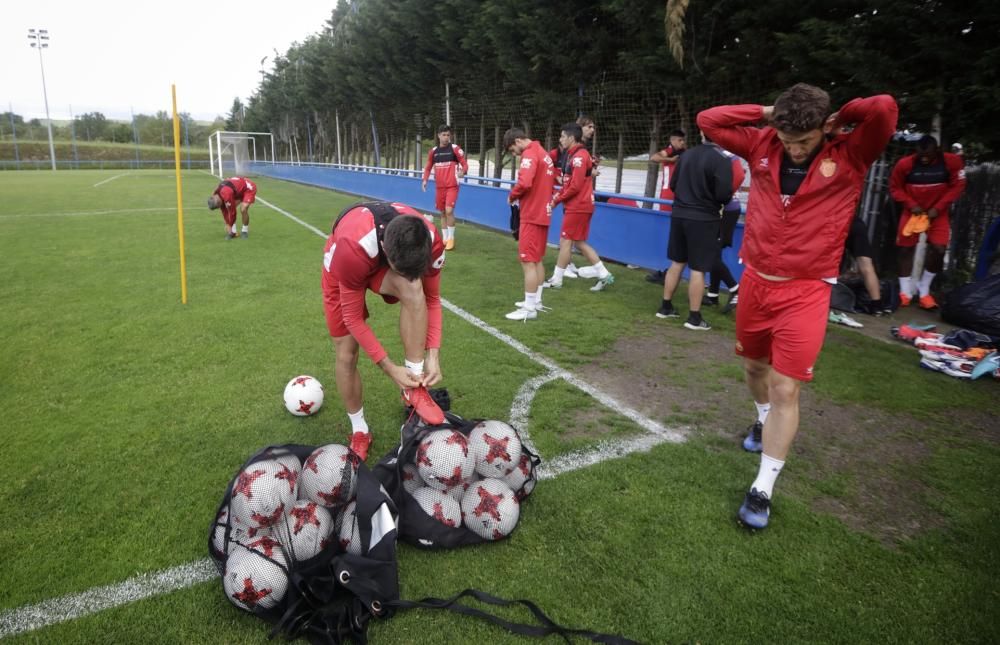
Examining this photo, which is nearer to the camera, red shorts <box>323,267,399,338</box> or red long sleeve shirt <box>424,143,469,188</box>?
red shorts <box>323,267,399,338</box>

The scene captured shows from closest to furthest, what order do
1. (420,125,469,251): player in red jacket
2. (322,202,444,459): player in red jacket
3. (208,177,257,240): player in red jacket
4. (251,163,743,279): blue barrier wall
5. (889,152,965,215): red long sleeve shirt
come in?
(322,202,444,459): player in red jacket
(889,152,965,215): red long sleeve shirt
(251,163,743,279): blue barrier wall
(420,125,469,251): player in red jacket
(208,177,257,240): player in red jacket

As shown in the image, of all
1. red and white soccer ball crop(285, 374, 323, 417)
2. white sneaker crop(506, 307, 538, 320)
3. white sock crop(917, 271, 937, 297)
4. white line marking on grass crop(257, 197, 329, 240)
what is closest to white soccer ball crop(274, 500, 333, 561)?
red and white soccer ball crop(285, 374, 323, 417)

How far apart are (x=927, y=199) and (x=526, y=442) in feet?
22.0

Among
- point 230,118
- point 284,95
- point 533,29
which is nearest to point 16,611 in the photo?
point 533,29

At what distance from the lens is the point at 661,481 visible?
3449 mm

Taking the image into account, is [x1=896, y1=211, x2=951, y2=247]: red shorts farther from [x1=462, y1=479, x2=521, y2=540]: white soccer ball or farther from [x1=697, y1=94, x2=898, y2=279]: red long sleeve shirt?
[x1=462, y1=479, x2=521, y2=540]: white soccer ball

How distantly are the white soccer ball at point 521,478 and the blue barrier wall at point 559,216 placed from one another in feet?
20.0

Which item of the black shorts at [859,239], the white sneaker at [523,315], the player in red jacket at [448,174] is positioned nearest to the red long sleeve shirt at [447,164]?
the player in red jacket at [448,174]

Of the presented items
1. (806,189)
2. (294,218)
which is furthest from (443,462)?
→ (294,218)

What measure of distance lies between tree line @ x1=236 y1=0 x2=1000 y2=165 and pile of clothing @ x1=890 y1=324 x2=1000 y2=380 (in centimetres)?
268

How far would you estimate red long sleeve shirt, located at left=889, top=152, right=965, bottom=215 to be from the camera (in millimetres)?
7145

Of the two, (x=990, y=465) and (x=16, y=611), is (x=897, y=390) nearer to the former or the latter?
(x=990, y=465)

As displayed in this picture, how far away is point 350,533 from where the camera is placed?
2.63 m

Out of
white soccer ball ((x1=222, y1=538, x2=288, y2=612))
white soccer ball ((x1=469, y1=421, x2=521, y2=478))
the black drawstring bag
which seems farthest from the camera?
white soccer ball ((x1=469, y1=421, x2=521, y2=478))
